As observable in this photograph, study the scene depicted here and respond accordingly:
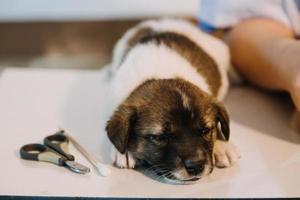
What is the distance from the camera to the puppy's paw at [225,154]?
5.31 feet

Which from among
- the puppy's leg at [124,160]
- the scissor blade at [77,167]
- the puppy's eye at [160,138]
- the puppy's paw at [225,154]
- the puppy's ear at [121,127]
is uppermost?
the puppy's ear at [121,127]

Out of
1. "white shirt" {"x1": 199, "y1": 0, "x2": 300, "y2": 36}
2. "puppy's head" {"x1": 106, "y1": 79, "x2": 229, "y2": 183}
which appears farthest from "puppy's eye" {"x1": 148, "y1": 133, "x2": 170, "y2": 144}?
"white shirt" {"x1": 199, "y1": 0, "x2": 300, "y2": 36}

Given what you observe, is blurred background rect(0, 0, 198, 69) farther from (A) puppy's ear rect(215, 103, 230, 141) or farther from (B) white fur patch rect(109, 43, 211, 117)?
(A) puppy's ear rect(215, 103, 230, 141)

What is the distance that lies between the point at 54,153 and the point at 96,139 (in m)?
0.19

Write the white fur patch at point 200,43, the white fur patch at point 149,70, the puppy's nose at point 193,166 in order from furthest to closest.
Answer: the white fur patch at point 200,43, the white fur patch at point 149,70, the puppy's nose at point 193,166

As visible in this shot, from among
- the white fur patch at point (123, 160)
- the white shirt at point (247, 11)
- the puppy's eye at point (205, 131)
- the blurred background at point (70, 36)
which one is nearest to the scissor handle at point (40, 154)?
the white fur patch at point (123, 160)

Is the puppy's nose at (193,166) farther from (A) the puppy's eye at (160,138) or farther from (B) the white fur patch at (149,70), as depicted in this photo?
(B) the white fur patch at (149,70)

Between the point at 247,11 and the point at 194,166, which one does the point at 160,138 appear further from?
the point at 247,11

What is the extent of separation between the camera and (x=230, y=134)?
182 cm

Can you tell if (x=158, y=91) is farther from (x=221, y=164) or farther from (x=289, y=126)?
(x=289, y=126)

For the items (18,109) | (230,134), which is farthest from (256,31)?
(18,109)

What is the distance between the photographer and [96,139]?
1.77 meters

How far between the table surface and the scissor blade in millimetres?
14

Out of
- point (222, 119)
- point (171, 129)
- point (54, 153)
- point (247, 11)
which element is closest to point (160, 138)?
point (171, 129)
